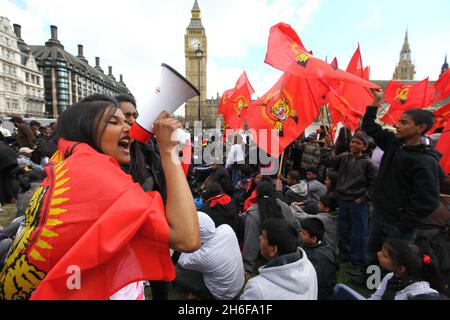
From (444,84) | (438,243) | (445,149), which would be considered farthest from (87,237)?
(444,84)

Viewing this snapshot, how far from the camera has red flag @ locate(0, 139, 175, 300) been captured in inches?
34.1

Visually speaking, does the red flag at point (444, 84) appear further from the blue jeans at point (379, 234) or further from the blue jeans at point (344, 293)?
the blue jeans at point (344, 293)

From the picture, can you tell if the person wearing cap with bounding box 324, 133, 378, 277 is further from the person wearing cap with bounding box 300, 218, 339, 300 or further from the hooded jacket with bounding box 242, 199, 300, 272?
the person wearing cap with bounding box 300, 218, 339, 300

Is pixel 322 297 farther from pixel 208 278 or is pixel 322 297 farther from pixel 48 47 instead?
pixel 48 47

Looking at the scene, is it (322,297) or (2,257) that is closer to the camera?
(2,257)

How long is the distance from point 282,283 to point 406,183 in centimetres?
190

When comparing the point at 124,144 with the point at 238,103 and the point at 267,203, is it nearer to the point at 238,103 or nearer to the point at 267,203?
the point at 267,203

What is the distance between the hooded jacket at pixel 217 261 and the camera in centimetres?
320

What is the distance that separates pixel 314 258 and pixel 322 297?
0.39m

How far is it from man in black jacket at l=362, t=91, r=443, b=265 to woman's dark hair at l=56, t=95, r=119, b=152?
2.93 metres

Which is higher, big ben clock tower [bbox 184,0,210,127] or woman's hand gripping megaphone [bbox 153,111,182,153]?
big ben clock tower [bbox 184,0,210,127]

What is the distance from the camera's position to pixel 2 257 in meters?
1.98

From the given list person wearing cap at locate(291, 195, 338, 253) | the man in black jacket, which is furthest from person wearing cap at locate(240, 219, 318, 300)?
person wearing cap at locate(291, 195, 338, 253)

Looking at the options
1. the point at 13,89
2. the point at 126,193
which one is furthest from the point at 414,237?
the point at 13,89
